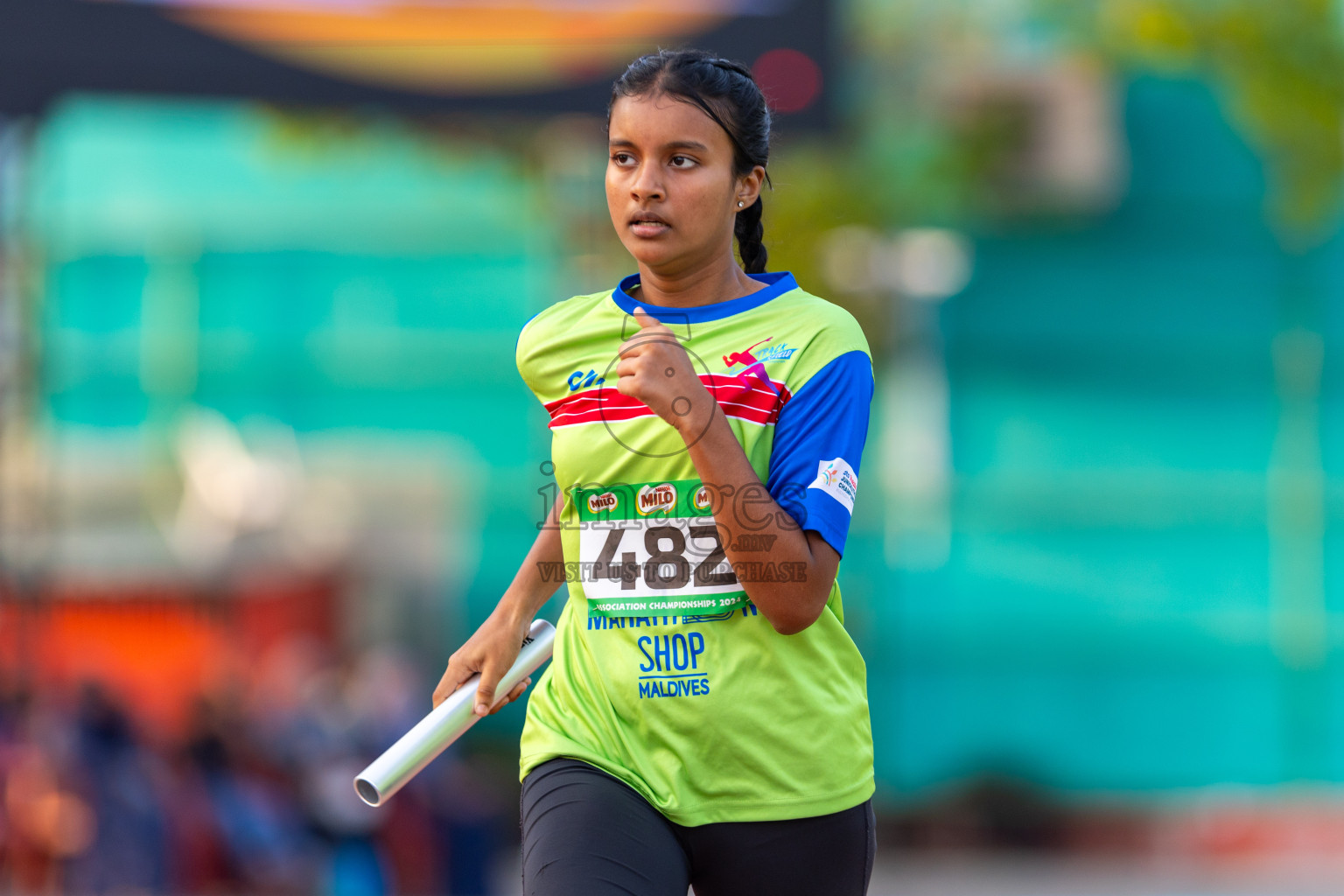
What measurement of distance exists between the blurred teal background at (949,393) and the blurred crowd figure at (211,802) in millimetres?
2642

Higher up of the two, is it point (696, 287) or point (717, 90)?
point (717, 90)

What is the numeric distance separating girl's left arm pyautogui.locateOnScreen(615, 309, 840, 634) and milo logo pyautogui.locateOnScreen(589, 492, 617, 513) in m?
0.23

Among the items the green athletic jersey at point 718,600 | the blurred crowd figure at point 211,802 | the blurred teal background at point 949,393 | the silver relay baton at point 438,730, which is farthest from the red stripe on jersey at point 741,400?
the blurred teal background at point 949,393

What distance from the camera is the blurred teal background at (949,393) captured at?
11984 millimetres

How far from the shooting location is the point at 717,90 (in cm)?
230

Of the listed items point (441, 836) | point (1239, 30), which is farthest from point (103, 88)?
point (1239, 30)

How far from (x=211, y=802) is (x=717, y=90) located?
734 cm

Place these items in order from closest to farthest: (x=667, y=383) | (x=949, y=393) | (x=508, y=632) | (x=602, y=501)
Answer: (x=667, y=383) < (x=602, y=501) < (x=508, y=632) < (x=949, y=393)

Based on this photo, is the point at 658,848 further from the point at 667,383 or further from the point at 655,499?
the point at 667,383

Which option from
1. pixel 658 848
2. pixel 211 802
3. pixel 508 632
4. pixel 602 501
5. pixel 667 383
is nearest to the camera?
pixel 667 383

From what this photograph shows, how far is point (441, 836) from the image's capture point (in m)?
8.79

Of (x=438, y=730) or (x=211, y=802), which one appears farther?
(x=211, y=802)

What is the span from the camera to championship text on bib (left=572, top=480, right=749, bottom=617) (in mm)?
2279

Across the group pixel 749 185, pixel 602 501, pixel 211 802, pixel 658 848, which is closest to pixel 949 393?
pixel 211 802
